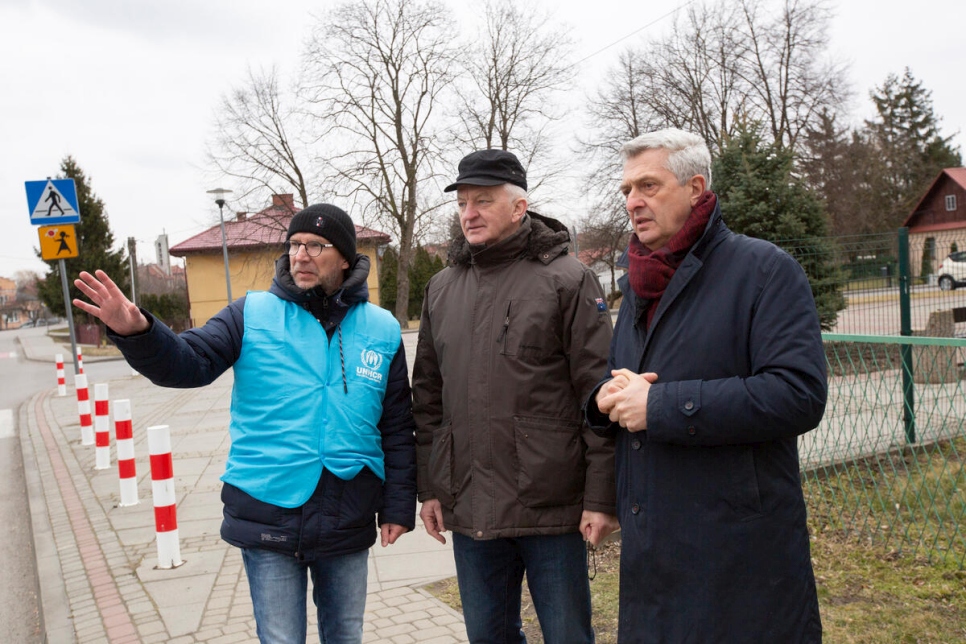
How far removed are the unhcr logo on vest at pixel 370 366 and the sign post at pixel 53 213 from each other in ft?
31.2

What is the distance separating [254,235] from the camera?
42375mm

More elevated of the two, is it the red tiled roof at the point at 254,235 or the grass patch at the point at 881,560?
the red tiled roof at the point at 254,235

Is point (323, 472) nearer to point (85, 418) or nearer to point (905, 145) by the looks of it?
point (85, 418)

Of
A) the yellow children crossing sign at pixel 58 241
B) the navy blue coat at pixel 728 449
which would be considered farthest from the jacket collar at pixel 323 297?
the yellow children crossing sign at pixel 58 241

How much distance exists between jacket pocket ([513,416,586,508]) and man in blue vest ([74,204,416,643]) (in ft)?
1.68

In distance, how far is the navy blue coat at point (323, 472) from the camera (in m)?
2.44

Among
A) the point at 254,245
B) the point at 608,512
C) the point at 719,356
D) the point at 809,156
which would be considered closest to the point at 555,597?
the point at 608,512

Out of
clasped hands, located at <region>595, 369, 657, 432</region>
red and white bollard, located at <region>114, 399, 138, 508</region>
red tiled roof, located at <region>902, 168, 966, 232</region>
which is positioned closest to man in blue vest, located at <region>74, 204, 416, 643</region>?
clasped hands, located at <region>595, 369, 657, 432</region>

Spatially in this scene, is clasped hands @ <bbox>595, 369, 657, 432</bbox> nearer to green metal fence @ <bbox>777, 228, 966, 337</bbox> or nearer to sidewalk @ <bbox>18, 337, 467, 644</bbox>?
sidewalk @ <bbox>18, 337, 467, 644</bbox>

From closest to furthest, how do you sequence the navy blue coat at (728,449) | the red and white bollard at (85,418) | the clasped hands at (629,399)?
1. the navy blue coat at (728,449)
2. the clasped hands at (629,399)
3. the red and white bollard at (85,418)

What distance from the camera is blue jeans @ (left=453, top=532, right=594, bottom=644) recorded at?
8.38 feet

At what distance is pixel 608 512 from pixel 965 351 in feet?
9.33

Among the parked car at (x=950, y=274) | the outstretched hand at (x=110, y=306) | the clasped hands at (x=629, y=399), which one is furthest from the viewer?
the parked car at (x=950, y=274)

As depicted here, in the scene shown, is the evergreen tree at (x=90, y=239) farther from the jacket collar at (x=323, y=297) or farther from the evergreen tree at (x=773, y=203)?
the jacket collar at (x=323, y=297)
